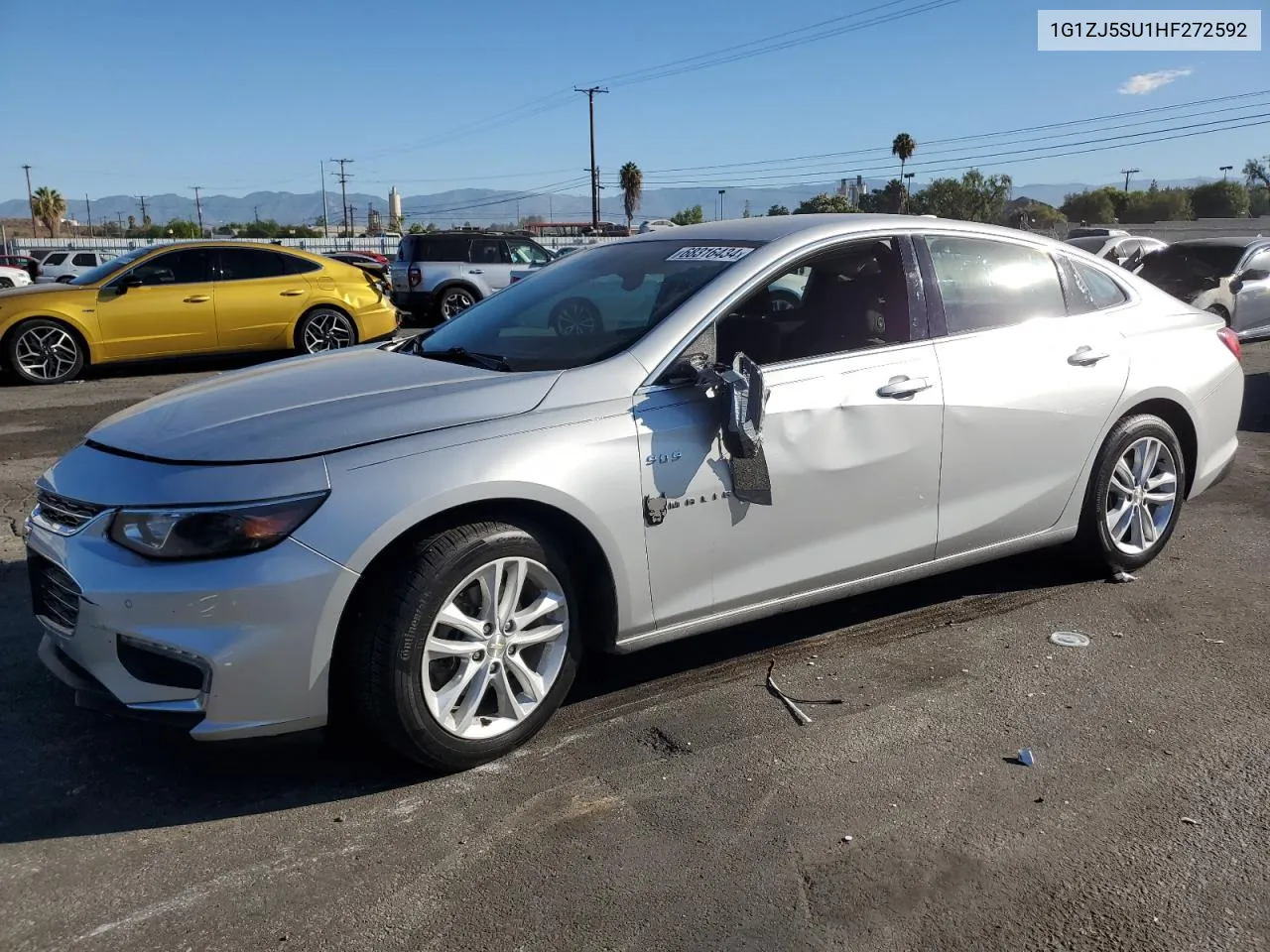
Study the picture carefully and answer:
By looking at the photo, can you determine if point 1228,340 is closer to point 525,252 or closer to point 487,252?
point 487,252

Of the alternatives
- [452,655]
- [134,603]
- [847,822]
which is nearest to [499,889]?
[452,655]

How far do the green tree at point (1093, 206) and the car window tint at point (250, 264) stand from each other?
69529 millimetres

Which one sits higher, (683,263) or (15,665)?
(683,263)

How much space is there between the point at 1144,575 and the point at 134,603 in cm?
438

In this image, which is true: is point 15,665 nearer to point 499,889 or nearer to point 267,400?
point 267,400

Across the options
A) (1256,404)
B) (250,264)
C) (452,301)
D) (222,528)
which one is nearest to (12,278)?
(452,301)

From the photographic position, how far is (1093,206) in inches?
2940

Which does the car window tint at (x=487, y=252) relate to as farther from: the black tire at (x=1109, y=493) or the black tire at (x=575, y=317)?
the black tire at (x=1109, y=493)

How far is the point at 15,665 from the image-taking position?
159 inches

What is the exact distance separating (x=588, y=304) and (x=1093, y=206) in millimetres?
79660


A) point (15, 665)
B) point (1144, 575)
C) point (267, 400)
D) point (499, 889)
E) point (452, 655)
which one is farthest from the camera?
point (1144, 575)

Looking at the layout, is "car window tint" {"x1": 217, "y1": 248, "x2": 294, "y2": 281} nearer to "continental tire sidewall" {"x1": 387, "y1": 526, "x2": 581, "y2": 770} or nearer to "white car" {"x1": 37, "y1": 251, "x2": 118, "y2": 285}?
"continental tire sidewall" {"x1": 387, "y1": 526, "x2": 581, "y2": 770}

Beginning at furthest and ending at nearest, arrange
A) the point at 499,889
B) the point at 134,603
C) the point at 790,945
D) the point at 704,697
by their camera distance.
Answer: the point at 704,697 < the point at 134,603 < the point at 499,889 < the point at 790,945

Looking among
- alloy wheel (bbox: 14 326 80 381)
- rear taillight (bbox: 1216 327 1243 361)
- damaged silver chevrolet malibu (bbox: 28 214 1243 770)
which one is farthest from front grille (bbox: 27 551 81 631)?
alloy wheel (bbox: 14 326 80 381)
